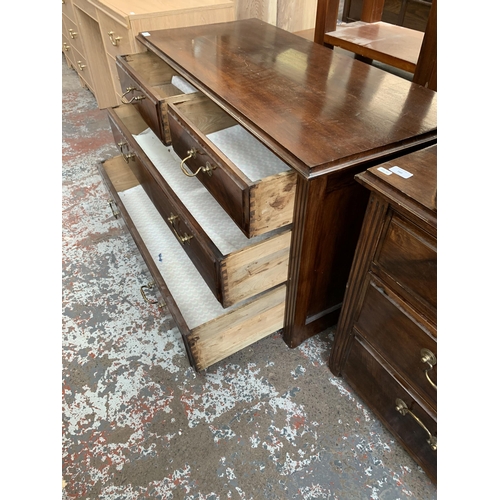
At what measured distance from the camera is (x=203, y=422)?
1.10 meters

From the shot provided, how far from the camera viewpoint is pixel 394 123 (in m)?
0.88

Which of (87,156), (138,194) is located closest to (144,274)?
(138,194)

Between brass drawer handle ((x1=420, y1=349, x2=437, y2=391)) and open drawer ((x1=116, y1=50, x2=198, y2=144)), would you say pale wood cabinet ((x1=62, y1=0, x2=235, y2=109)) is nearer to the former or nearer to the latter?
open drawer ((x1=116, y1=50, x2=198, y2=144))

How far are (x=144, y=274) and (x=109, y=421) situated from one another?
0.59 m

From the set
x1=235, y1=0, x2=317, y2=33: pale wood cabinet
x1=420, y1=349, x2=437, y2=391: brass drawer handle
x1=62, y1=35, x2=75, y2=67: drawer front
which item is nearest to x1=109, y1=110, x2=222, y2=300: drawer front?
x1=420, y1=349, x2=437, y2=391: brass drawer handle

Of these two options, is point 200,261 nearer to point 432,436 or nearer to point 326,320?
point 326,320

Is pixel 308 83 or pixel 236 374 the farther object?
pixel 236 374

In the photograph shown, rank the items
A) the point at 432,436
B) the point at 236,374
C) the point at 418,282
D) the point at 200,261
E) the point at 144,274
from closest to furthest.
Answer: the point at 418,282 → the point at 432,436 → the point at 200,261 → the point at 236,374 → the point at 144,274

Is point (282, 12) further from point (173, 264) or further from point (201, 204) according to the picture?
point (173, 264)

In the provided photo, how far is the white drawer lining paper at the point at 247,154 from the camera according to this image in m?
1.07

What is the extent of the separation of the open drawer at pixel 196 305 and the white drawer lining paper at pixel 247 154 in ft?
1.09

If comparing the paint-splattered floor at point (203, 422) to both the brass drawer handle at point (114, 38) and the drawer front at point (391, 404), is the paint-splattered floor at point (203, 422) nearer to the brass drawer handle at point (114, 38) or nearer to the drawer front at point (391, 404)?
the drawer front at point (391, 404)

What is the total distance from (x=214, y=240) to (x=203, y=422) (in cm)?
53

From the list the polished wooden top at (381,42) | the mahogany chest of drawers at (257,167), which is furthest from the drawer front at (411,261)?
the polished wooden top at (381,42)
